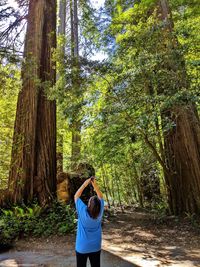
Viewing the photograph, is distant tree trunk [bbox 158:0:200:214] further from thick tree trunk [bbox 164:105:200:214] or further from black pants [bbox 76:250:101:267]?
black pants [bbox 76:250:101:267]

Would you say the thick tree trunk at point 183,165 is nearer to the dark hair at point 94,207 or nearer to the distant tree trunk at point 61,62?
the distant tree trunk at point 61,62

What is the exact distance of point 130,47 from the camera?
7582mm

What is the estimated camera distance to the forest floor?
518cm

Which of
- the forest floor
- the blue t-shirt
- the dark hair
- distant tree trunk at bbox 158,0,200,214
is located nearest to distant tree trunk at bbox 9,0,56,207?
the forest floor

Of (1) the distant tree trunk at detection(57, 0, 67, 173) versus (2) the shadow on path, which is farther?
(1) the distant tree trunk at detection(57, 0, 67, 173)

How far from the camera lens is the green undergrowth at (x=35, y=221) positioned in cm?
711

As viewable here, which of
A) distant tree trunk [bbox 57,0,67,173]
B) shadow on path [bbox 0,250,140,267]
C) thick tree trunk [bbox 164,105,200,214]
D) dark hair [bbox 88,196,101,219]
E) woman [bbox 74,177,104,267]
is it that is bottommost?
shadow on path [bbox 0,250,140,267]

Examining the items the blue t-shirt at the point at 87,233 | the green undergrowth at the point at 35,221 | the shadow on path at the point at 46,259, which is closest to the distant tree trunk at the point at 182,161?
the green undergrowth at the point at 35,221

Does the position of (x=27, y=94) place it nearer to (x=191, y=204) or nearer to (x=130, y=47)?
(x=130, y=47)

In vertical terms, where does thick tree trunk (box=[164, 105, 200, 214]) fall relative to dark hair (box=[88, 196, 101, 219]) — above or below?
above

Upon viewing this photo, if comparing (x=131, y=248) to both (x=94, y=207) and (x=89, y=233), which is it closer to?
(x=89, y=233)

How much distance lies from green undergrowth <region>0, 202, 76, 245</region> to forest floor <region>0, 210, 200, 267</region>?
31 cm

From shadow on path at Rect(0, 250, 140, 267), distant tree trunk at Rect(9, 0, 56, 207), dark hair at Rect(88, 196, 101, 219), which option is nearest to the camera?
dark hair at Rect(88, 196, 101, 219)

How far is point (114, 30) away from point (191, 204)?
616 centimetres
